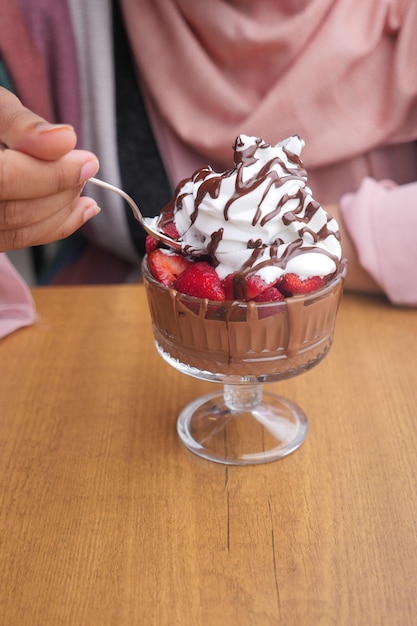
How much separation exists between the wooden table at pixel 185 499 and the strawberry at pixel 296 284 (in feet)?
0.65

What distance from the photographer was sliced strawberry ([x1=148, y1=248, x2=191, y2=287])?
0.71 meters

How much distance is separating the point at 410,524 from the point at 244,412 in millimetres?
254

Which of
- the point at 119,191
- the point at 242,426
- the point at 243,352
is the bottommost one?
the point at 242,426

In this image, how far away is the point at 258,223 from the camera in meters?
0.69

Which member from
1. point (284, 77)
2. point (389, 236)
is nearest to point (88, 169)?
point (389, 236)

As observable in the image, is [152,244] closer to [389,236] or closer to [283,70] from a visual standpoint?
[389,236]

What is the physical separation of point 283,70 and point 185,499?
87cm

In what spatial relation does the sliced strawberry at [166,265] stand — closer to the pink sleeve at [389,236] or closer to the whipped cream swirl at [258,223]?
the whipped cream swirl at [258,223]

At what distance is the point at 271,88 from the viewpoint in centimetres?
129

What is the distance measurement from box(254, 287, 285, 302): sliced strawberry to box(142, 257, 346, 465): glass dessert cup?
0.01 metres

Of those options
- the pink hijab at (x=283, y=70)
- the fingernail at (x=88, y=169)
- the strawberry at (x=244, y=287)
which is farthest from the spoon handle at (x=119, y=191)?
the pink hijab at (x=283, y=70)

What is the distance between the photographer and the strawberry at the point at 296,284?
2.19 ft

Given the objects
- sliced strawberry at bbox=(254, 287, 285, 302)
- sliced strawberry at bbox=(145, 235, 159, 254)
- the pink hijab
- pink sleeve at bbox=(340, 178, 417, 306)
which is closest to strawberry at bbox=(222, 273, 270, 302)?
sliced strawberry at bbox=(254, 287, 285, 302)

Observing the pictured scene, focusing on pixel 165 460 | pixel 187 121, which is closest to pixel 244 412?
pixel 165 460
